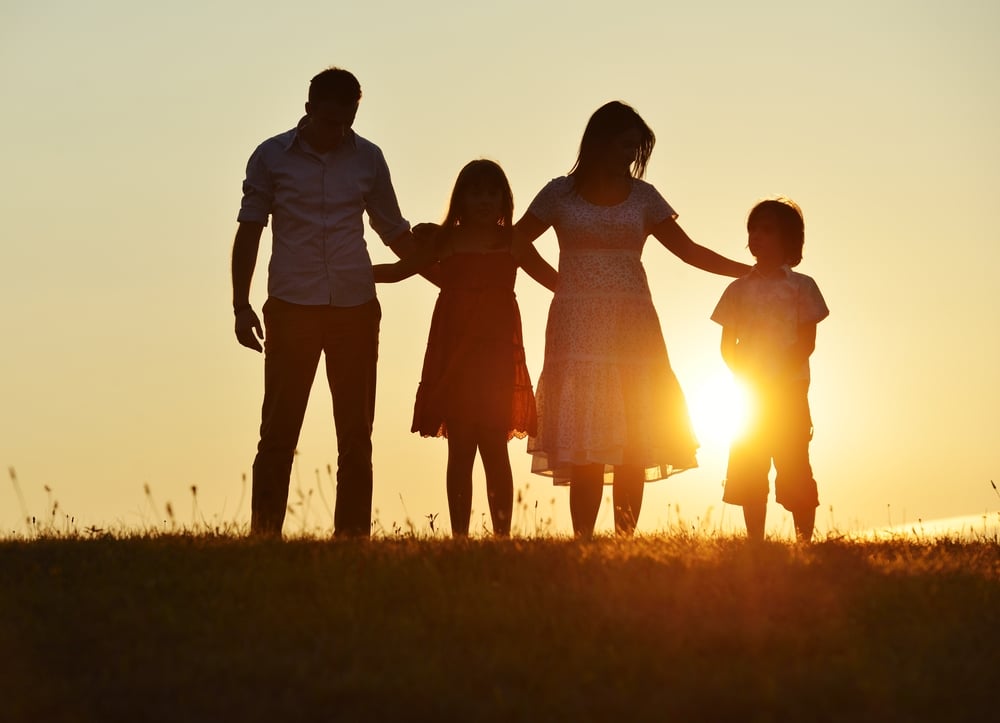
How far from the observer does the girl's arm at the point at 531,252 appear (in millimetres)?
9797

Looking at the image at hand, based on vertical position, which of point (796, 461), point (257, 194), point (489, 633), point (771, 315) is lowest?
point (489, 633)

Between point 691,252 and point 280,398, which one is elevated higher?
point 691,252

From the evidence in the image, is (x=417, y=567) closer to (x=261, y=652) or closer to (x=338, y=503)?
(x=261, y=652)

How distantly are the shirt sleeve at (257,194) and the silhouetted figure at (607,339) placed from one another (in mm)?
1753

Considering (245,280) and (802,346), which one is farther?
(802,346)

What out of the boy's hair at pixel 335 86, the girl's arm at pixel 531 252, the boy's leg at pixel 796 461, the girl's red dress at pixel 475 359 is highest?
the boy's hair at pixel 335 86

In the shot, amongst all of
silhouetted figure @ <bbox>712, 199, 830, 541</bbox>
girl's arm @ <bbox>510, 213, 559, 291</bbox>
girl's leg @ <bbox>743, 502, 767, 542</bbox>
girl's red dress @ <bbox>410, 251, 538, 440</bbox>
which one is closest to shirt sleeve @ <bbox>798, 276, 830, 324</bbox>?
silhouetted figure @ <bbox>712, 199, 830, 541</bbox>

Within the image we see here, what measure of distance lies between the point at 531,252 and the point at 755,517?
2571mm

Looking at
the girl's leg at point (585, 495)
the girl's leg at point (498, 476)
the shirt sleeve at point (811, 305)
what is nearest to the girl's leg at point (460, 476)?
the girl's leg at point (498, 476)

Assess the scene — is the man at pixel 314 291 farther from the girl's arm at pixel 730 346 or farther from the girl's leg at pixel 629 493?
the girl's arm at pixel 730 346

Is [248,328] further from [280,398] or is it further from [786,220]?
[786,220]

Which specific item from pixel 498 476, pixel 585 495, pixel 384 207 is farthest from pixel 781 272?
pixel 384 207

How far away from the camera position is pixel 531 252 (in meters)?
Result: 9.89

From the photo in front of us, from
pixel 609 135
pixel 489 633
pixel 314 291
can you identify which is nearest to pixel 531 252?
pixel 609 135
